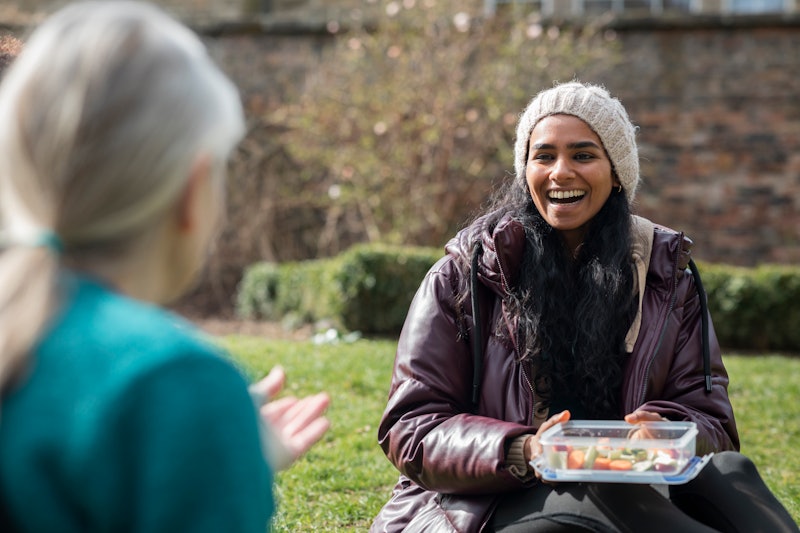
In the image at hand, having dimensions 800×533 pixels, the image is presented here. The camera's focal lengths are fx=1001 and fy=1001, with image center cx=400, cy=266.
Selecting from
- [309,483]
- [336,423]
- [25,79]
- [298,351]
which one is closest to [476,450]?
[25,79]

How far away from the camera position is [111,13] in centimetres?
133

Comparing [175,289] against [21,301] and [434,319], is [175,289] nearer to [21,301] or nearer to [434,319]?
[21,301]

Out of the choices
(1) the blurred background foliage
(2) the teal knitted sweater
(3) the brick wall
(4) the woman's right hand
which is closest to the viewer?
(2) the teal knitted sweater

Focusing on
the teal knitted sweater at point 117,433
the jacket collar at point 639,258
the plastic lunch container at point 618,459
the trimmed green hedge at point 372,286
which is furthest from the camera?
the trimmed green hedge at point 372,286

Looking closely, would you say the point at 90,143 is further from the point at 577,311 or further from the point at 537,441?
the point at 577,311

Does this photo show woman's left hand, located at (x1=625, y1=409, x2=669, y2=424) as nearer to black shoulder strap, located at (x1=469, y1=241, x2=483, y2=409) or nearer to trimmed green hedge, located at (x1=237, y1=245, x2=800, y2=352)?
black shoulder strap, located at (x1=469, y1=241, x2=483, y2=409)

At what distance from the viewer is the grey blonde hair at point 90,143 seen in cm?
125

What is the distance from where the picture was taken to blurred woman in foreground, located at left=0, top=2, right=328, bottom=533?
1.18 m

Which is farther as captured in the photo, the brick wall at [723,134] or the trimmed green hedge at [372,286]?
the brick wall at [723,134]

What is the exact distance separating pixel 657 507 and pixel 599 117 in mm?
1232

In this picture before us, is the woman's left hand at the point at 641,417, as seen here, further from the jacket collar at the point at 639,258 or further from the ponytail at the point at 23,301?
the ponytail at the point at 23,301

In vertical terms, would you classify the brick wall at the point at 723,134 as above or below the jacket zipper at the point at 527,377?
below

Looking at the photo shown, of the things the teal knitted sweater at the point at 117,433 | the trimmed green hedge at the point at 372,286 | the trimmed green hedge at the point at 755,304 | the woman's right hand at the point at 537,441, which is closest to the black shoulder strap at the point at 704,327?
the woman's right hand at the point at 537,441

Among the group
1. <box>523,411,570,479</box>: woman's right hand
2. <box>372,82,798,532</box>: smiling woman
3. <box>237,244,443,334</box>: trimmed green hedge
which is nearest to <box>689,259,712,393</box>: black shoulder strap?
<box>372,82,798,532</box>: smiling woman
